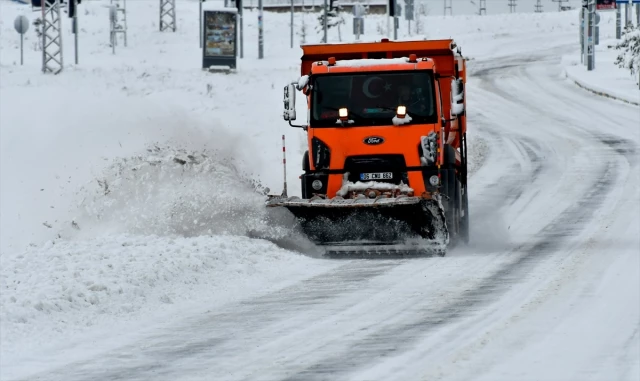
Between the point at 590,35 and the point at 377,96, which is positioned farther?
the point at 590,35

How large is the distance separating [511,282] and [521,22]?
61781mm

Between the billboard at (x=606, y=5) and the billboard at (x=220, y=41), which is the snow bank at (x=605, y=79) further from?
the billboard at (x=220, y=41)

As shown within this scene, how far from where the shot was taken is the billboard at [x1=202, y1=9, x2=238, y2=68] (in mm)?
42000

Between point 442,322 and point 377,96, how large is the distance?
505cm

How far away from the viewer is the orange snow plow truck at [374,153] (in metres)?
12.8

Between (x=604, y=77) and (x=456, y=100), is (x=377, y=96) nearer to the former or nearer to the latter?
(x=456, y=100)

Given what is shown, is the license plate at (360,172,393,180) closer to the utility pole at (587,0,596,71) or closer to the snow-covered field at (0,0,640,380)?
the snow-covered field at (0,0,640,380)

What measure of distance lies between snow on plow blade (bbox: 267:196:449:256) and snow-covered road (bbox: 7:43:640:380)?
1.50 ft

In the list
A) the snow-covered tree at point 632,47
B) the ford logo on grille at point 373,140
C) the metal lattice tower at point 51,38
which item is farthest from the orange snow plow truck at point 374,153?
the metal lattice tower at point 51,38

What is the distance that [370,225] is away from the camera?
42.1ft

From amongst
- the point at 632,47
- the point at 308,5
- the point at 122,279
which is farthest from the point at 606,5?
the point at 122,279

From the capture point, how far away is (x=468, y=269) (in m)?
11.6

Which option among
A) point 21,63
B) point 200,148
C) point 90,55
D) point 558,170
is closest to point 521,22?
point 90,55

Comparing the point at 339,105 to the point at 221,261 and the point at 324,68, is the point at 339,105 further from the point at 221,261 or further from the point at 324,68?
the point at 221,261
